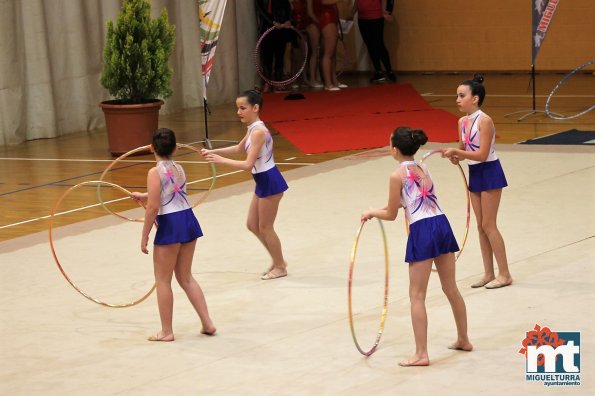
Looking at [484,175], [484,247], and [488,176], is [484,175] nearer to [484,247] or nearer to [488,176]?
[488,176]

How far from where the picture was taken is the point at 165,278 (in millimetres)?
6125

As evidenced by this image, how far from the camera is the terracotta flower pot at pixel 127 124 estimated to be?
12727 mm

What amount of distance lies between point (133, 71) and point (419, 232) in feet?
25.8

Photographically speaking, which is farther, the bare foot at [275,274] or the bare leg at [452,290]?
the bare foot at [275,274]

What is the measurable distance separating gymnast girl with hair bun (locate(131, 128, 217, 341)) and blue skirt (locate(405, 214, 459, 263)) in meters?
1.28

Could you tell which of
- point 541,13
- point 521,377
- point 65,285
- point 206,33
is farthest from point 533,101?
point 521,377

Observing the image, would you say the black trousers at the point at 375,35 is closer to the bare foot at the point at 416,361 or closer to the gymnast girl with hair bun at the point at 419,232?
→ the gymnast girl with hair bun at the point at 419,232

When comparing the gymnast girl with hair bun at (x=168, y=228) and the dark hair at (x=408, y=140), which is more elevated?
the dark hair at (x=408, y=140)

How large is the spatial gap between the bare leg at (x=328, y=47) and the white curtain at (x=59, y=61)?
1995mm

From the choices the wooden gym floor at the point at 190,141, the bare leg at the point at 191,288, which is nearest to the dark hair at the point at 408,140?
the bare leg at the point at 191,288

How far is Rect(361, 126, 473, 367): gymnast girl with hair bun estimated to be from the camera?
5488 millimetres

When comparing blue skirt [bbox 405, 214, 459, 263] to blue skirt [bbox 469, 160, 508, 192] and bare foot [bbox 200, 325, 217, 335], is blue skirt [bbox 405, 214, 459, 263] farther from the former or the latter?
blue skirt [bbox 469, 160, 508, 192]

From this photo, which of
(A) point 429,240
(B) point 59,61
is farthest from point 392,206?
(B) point 59,61

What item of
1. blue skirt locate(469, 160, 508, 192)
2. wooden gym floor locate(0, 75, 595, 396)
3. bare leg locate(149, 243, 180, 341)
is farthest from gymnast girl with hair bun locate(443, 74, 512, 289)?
bare leg locate(149, 243, 180, 341)
